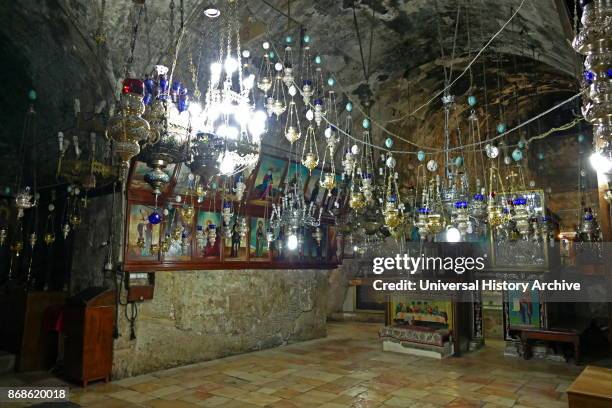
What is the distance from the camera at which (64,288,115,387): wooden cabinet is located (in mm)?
5613

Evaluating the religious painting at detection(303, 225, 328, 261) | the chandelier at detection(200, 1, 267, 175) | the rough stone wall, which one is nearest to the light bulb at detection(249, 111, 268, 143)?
the chandelier at detection(200, 1, 267, 175)

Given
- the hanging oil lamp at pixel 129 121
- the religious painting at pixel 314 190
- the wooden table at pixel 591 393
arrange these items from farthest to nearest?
the religious painting at pixel 314 190 < the hanging oil lamp at pixel 129 121 < the wooden table at pixel 591 393

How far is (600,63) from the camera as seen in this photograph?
2295 mm

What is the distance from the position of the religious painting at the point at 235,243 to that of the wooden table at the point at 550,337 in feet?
17.5

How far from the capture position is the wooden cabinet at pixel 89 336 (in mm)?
5613

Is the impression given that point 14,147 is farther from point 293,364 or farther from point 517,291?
point 517,291

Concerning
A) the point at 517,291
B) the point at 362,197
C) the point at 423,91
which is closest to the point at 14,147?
the point at 362,197

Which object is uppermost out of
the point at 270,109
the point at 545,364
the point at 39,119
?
the point at 39,119

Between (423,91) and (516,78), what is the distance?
2179mm

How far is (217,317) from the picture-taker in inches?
294

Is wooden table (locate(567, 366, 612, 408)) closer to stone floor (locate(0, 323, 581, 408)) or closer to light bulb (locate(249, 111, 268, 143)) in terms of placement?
stone floor (locate(0, 323, 581, 408))

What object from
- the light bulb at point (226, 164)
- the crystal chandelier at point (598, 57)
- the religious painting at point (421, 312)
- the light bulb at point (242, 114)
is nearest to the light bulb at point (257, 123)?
the light bulb at point (242, 114)

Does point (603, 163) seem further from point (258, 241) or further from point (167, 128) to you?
point (258, 241)

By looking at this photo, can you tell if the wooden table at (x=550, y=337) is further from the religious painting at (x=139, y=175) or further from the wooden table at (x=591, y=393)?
the religious painting at (x=139, y=175)
